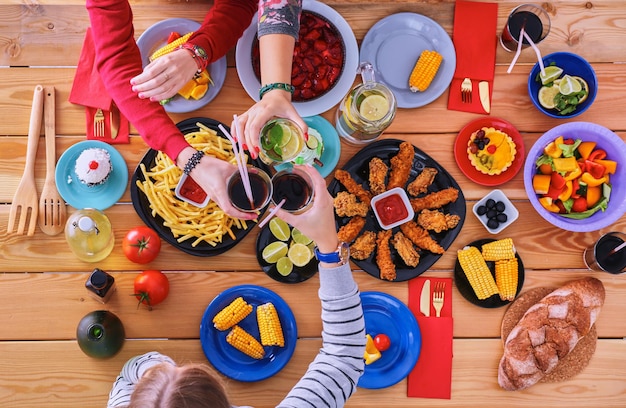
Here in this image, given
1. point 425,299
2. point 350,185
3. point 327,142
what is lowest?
point 425,299

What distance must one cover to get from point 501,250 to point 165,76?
1.61 m

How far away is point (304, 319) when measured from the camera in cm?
217

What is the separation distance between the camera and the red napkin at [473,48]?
228 cm

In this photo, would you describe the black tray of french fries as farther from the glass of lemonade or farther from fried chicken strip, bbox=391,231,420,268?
fried chicken strip, bbox=391,231,420,268

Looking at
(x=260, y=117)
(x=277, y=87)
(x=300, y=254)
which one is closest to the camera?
(x=260, y=117)

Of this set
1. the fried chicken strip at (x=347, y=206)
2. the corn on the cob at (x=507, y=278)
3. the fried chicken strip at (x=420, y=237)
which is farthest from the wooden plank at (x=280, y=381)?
the fried chicken strip at (x=347, y=206)

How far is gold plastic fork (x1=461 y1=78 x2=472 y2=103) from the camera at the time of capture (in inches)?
89.5

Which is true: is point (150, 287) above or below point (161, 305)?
above

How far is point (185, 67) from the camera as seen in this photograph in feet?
6.43

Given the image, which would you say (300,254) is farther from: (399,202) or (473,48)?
(473,48)

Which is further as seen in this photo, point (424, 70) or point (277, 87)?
point (424, 70)

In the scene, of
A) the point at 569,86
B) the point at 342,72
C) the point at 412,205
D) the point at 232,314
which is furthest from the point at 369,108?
the point at 232,314

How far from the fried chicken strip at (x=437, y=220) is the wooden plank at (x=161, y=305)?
0.22 metres

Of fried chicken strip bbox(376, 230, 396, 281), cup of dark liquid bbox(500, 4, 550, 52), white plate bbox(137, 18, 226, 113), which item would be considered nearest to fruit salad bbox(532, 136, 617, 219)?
cup of dark liquid bbox(500, 4, 550, 52)
